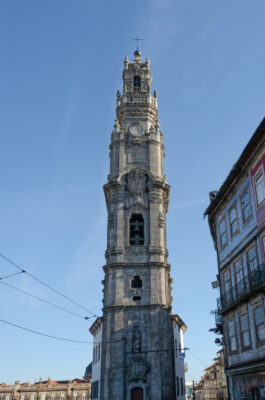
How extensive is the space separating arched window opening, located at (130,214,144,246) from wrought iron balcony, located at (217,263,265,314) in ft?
62.9

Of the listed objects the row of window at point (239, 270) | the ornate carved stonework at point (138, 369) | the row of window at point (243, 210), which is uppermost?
the row of window at point (243, 210)

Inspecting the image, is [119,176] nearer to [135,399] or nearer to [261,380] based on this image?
[135,399]

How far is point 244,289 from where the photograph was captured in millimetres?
19312

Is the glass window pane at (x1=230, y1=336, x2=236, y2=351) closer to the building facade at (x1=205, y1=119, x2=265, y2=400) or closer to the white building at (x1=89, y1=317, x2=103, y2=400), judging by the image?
the building facade at (x1=205, y1=119, x2=265, y2=400)

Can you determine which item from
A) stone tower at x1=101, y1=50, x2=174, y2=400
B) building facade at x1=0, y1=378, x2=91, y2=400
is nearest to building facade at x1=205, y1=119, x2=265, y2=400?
stone tower at x1=101, y1=50, x2=174, y2=400

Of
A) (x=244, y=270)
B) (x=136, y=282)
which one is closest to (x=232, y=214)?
(x=244, y=270)

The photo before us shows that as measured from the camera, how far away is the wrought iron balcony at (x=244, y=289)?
690 inches

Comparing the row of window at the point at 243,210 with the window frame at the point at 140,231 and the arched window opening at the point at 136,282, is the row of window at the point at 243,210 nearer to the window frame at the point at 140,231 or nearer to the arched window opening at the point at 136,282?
A: the arched window opening at the point at 136,282

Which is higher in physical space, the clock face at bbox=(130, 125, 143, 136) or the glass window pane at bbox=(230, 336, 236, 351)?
the clock face at bbox=(130, 125, 143, 136)

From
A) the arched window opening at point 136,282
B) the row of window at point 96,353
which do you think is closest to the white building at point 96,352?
the row of window at point 96,353

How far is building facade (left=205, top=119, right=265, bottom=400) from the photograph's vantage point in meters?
17.9

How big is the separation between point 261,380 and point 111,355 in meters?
21.3

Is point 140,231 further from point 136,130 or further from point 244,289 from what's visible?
point 244,289

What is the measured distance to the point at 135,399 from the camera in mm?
35000
